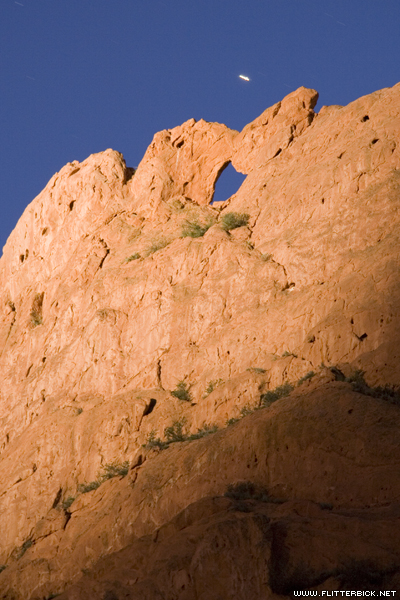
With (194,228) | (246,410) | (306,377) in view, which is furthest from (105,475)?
(194,228)

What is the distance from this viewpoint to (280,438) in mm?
15891

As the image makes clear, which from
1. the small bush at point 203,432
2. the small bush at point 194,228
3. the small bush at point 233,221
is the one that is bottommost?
the small bush at point 203,432

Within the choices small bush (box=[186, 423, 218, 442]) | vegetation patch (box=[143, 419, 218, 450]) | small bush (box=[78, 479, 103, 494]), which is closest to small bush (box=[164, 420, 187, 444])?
vegetation patch (box=[143, 419, 218, 450])

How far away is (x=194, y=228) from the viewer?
29312 millimetres

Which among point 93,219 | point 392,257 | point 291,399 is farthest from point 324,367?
point 93,219

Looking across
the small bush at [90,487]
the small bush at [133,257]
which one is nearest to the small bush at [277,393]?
the small bush at [90,487]

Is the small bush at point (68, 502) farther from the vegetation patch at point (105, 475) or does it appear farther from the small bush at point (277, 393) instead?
the small bush at point (277, 393)

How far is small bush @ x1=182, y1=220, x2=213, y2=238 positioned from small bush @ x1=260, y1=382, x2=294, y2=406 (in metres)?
11.1

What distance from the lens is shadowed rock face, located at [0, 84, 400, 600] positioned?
13.4 m

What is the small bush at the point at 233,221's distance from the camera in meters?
27.3

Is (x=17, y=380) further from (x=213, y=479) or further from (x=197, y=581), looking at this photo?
(x=197, y=581)

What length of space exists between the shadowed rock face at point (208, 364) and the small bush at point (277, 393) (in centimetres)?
46

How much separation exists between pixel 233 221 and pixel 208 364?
23.0 feet

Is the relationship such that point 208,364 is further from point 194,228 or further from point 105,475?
point 194,228
